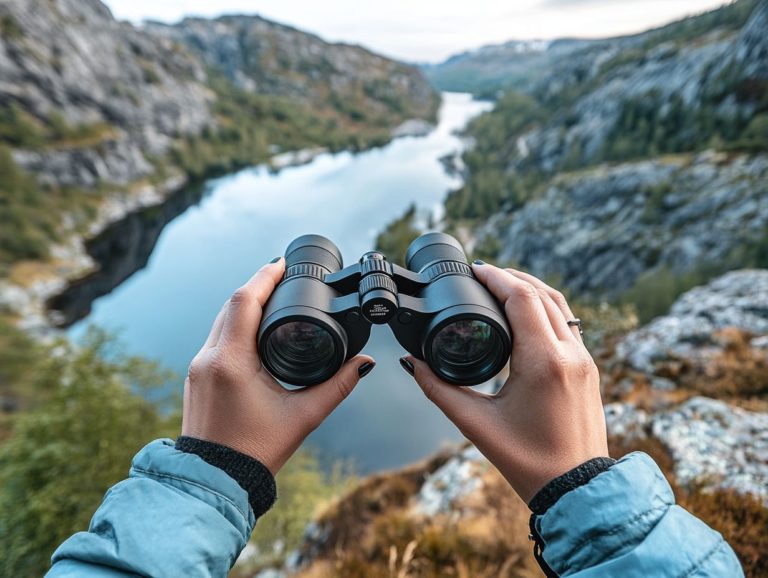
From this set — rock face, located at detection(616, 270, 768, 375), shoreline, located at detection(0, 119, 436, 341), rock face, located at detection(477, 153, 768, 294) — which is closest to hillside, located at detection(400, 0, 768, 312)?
rock face, located at detection(477, 153, 768, 294)

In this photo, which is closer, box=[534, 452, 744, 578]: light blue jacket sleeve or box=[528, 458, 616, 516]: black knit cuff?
box=[534, 452, 744, 578]: light blue jacket sleeve

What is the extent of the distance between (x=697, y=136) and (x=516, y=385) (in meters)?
38.6

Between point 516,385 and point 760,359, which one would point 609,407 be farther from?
point 516,385

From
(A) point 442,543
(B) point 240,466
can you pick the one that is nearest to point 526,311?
(B) point 240,466

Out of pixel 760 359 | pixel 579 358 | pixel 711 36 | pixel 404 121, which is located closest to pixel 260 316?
pixel 579 358

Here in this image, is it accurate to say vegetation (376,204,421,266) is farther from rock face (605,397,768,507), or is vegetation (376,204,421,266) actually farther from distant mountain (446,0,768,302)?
rock face (605,397,768,507)

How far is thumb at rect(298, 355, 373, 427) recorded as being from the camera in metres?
1.50

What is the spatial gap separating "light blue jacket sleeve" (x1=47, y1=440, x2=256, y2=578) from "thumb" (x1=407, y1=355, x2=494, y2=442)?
2.53 ft

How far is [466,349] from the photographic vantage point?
1.84 meters

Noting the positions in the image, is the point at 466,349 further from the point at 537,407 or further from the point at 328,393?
the point at 328,393

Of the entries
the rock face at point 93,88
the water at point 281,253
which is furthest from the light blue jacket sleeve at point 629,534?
the rock face at point 93,88

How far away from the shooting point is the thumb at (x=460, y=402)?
1390 mm

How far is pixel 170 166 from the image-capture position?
42.2 meters

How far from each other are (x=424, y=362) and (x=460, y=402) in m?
0.34
